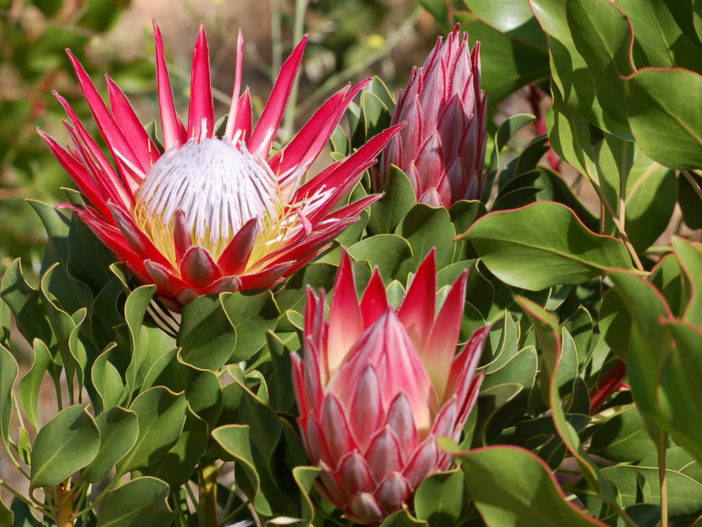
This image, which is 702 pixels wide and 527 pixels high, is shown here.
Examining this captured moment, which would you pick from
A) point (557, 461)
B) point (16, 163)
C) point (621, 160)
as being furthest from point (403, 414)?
point (16, 163)

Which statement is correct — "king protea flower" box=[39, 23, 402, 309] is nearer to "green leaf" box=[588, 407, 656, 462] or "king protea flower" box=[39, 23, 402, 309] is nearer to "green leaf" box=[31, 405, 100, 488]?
"green leaf" box=[31, 405, 100, 488]

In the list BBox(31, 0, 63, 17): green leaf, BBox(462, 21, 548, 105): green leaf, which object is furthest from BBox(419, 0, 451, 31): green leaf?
BBox(31, 0, 63, 17): green leaf

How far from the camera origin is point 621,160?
88 centimetres

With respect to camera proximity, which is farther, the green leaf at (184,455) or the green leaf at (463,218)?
the green leaf at (463,218)

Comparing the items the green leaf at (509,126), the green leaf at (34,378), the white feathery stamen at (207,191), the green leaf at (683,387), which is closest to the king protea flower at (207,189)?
the white feathery stamen at (207,191)

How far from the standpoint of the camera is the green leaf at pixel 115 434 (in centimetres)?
68

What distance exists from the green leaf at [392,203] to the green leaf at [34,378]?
0.35 metres

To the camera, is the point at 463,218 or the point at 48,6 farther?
the point at 48,6

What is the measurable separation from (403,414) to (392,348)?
0.05m

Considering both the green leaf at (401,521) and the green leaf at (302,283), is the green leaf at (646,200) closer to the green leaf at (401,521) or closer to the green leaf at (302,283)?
the green leaf at (302,283)

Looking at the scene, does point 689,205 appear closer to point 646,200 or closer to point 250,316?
point 646,200

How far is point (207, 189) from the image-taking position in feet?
2.69

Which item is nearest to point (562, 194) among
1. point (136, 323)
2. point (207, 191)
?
point (207, 191)

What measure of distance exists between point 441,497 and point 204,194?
372 mm
